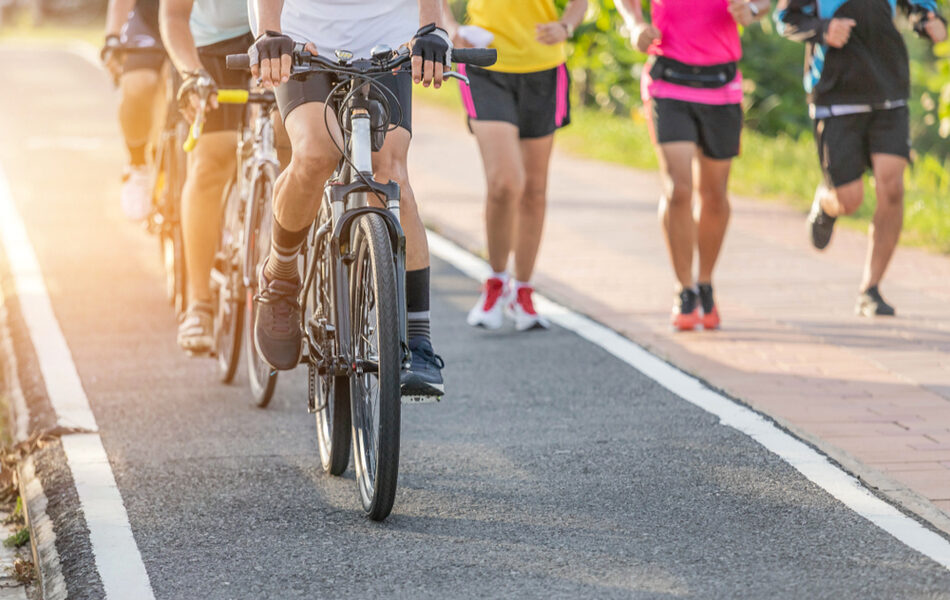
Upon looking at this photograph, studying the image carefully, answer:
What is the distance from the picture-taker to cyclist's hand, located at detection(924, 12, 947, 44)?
7.49m

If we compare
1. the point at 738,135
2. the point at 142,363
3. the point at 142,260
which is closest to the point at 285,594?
the point at 142,363

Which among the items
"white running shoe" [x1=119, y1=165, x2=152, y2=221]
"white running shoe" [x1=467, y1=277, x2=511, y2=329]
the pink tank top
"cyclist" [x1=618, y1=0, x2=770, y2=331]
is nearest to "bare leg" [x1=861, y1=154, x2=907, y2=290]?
"cyclist" [x1=618, y1=0, x2=770, y2=331]

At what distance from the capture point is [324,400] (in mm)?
5320

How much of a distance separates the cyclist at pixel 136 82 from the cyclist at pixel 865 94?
3.25 m

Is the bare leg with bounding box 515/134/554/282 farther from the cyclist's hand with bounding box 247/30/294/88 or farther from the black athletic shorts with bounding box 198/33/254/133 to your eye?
the cyclist's hand with bounding box 247/30/294/88

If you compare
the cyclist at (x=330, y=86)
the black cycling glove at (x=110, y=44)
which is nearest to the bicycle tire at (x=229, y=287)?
the cyclist at (x=330, y=86)

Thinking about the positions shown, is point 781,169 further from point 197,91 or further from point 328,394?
point 328,394

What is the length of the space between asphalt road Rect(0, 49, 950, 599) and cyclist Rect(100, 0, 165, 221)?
2.68ft

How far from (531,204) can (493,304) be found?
0.53 metres

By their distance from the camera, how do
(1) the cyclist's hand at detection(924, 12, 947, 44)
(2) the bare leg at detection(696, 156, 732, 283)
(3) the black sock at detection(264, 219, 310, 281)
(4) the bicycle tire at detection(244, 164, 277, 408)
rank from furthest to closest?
(2) the bare leg at detection(696, 156, 732, 283), (1) the cyclist's hand at detection(924, 12, 947, 44), (4) the bicycle tire at detection(244, 164, 277, 408), (3) the black sock at detection(264, 219, 310, 281)


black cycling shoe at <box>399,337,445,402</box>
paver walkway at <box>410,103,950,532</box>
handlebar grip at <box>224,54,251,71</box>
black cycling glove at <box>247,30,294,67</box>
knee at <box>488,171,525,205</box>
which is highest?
black cycling glove at <box>247,30,294,67</box>

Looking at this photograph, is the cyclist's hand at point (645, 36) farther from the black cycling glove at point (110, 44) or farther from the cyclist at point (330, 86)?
the black cycling glove at point (110, 44)

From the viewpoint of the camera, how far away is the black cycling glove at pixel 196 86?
19.3ft

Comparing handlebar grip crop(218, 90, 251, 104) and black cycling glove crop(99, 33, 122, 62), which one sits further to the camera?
black cycling glove crop(99, 33, 122, 62)
